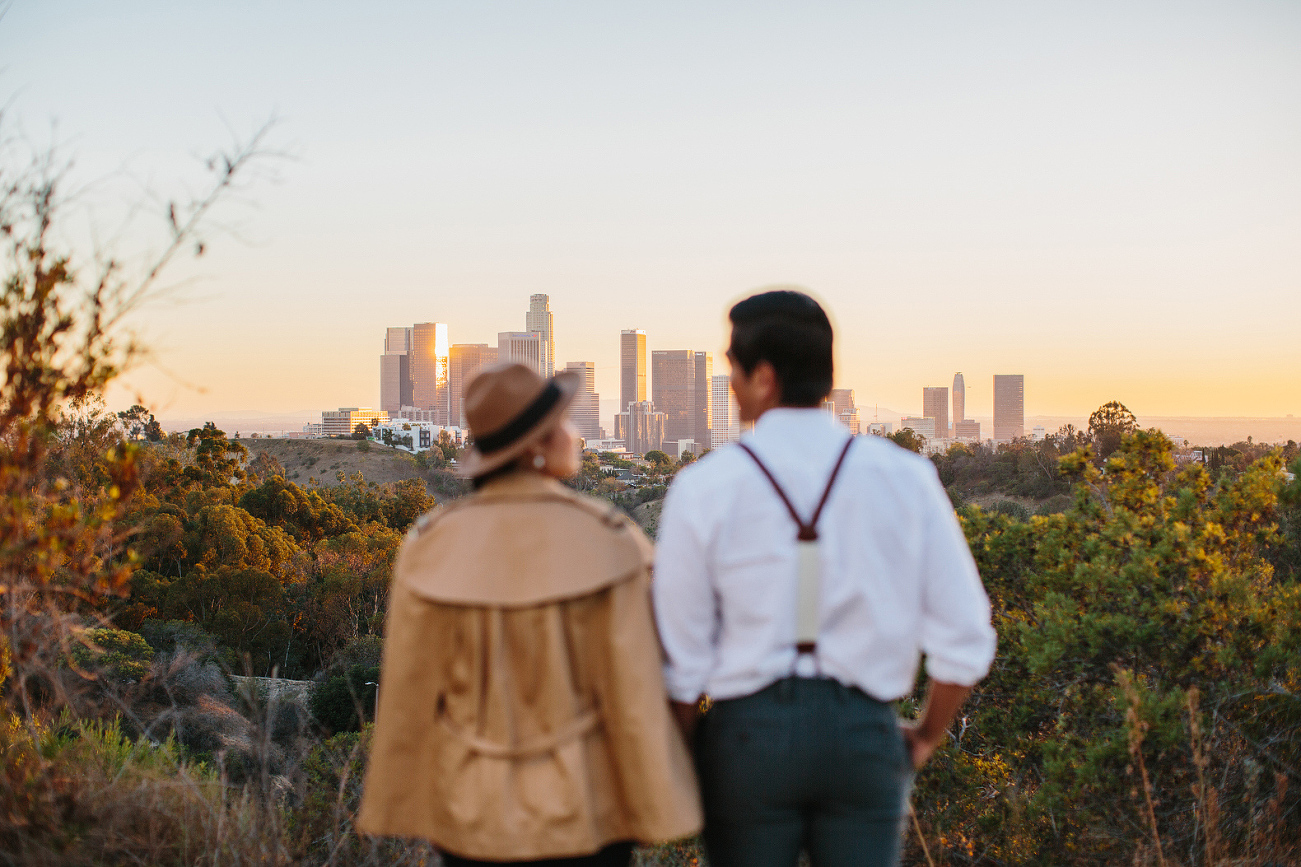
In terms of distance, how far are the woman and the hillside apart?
52.7 meters

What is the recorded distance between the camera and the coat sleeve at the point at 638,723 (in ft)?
4.66

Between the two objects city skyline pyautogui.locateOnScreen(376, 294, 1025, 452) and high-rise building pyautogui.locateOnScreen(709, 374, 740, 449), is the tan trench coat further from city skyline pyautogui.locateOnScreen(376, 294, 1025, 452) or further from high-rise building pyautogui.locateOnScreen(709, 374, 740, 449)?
high-rise building pyautogui.locateOnScreen(709, 374, 740, 449)

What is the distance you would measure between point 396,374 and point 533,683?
192 metres

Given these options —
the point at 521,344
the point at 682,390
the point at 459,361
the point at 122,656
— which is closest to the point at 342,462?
the point at 122,656

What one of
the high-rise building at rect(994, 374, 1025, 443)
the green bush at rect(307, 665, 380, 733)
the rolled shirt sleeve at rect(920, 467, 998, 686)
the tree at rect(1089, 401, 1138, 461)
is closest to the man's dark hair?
the rolled shirt sleeve at rect(920, 467, 998, 686)

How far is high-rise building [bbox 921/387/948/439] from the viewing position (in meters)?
104

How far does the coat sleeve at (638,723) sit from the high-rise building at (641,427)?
154 metres

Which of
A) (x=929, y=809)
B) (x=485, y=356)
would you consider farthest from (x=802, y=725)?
(x=485, y=356)

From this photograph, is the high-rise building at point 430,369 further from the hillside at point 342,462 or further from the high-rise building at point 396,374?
the hillside at point 342,462

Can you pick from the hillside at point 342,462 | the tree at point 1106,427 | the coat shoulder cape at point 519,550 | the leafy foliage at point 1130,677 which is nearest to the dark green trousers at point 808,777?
the coat shoulder cape at point 519,550

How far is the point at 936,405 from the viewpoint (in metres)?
108

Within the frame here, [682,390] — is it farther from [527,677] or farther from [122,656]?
[527,677]

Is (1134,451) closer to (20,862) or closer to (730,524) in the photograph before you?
(730,524)

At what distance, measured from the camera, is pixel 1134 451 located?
5.23 meters
